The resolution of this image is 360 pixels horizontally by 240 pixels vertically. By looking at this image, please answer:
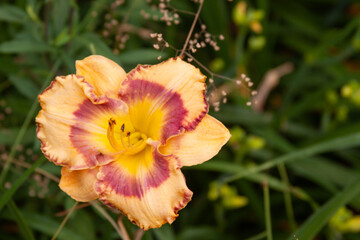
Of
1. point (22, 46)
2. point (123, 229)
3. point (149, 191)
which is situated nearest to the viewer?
point (149, 191)

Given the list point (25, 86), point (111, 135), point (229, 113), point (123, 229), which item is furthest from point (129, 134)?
point (229, 113)

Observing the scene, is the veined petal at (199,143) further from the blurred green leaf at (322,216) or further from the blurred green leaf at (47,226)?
the blurred green leaf at (47,226)

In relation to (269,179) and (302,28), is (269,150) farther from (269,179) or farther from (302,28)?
(302,28)

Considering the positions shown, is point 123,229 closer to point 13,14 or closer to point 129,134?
point 129,134

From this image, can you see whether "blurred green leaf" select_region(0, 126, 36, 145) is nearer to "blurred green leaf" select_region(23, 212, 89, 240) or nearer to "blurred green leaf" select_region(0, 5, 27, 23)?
"blurred green leaf" select_region(23, 212, 89, 240)

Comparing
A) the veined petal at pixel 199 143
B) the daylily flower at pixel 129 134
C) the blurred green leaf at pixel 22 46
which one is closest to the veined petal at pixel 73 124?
the daylily flower at pixel 129 134

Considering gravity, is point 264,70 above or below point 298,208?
above

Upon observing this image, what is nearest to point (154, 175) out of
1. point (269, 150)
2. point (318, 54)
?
point (269, 150)
